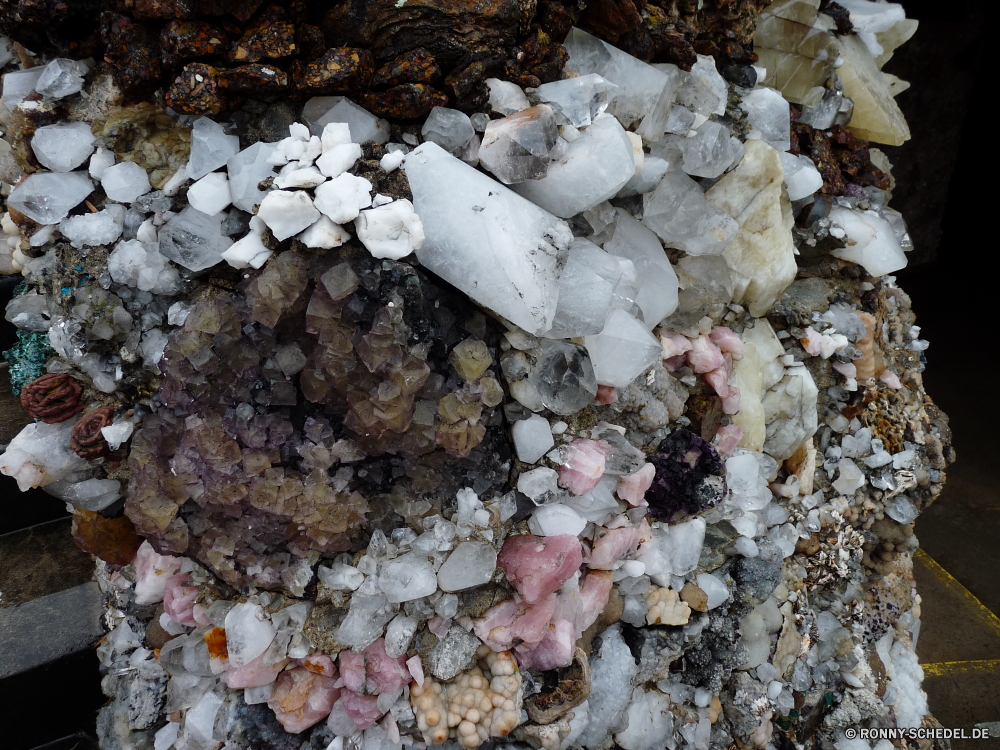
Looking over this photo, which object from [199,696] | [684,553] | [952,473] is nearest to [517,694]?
[684,553]

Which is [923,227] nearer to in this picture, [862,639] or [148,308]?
[862,639]

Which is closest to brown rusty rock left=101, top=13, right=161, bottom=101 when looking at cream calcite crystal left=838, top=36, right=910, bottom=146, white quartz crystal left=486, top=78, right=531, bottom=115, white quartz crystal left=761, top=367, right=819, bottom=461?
white quartz crystal left=486, top=78, right=531, bottom=115

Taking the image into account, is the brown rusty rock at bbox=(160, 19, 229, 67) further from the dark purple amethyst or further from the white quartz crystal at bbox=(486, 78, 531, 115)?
the dark purple amethyst

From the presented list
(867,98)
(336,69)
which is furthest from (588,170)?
(867,98)

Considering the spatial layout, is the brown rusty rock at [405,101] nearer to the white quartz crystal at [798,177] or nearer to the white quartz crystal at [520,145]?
the white quartz crystal at [520,145]

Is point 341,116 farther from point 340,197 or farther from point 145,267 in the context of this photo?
point 145,267

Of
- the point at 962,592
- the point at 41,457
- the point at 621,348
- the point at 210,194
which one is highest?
the point at 210,194
